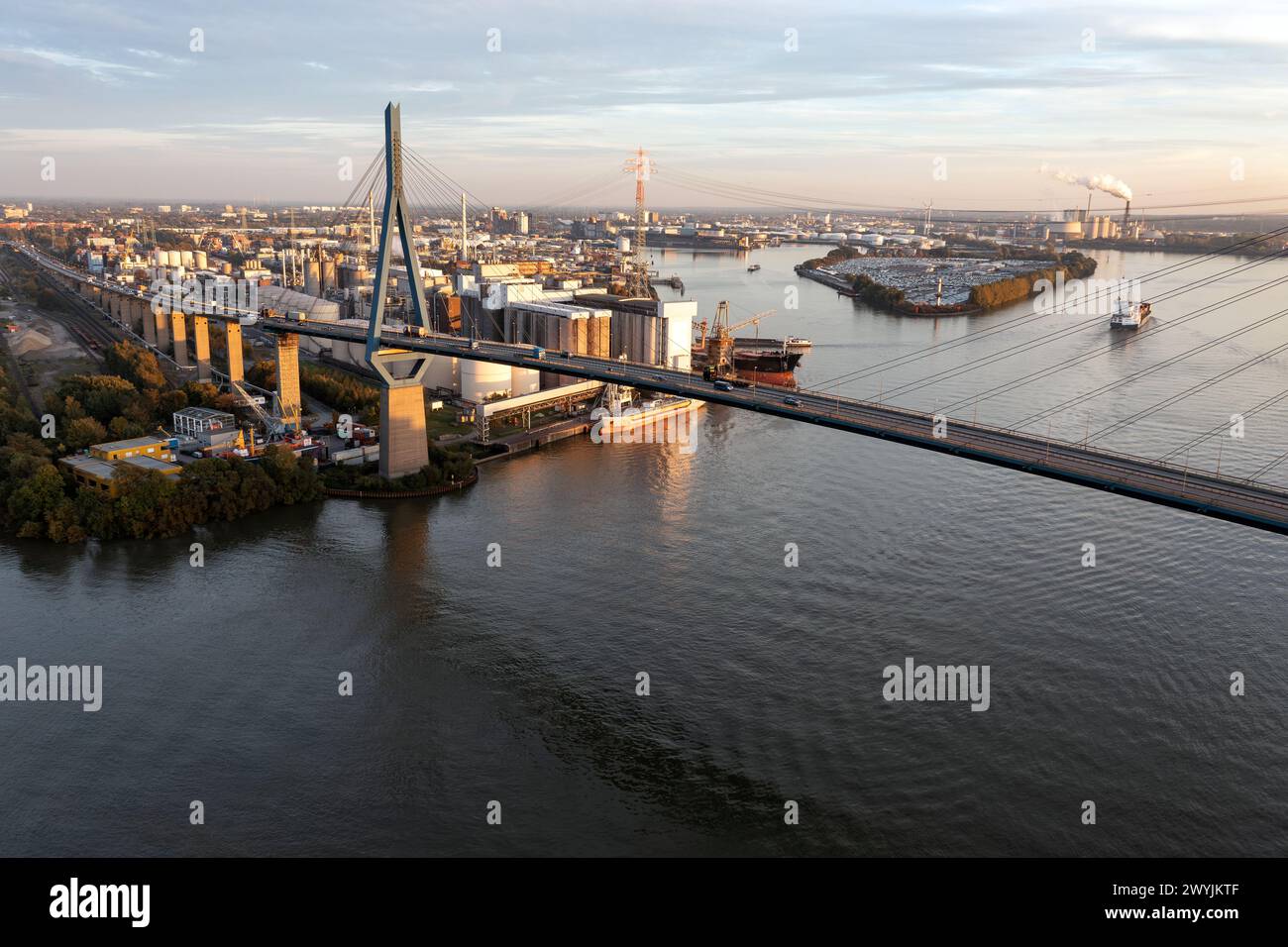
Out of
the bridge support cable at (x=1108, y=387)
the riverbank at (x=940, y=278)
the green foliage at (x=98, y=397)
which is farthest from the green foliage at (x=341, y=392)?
the riverbank at (x=940, y=278)

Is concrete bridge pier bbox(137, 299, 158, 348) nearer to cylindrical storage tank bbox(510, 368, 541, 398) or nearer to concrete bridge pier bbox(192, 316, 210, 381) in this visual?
concrete bridge pier bbox(192, 316, 210, 381)

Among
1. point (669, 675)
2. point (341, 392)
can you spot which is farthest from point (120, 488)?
point (669, 675)

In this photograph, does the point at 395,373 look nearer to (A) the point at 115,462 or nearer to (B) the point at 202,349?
(A) the point at 115,462

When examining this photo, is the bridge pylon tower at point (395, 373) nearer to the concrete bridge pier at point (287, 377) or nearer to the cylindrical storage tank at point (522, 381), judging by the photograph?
the concrete bridge pier at point (287, 377)

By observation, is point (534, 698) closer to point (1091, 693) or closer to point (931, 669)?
point (931, 669)

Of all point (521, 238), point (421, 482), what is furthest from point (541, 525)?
point (521, 238)
